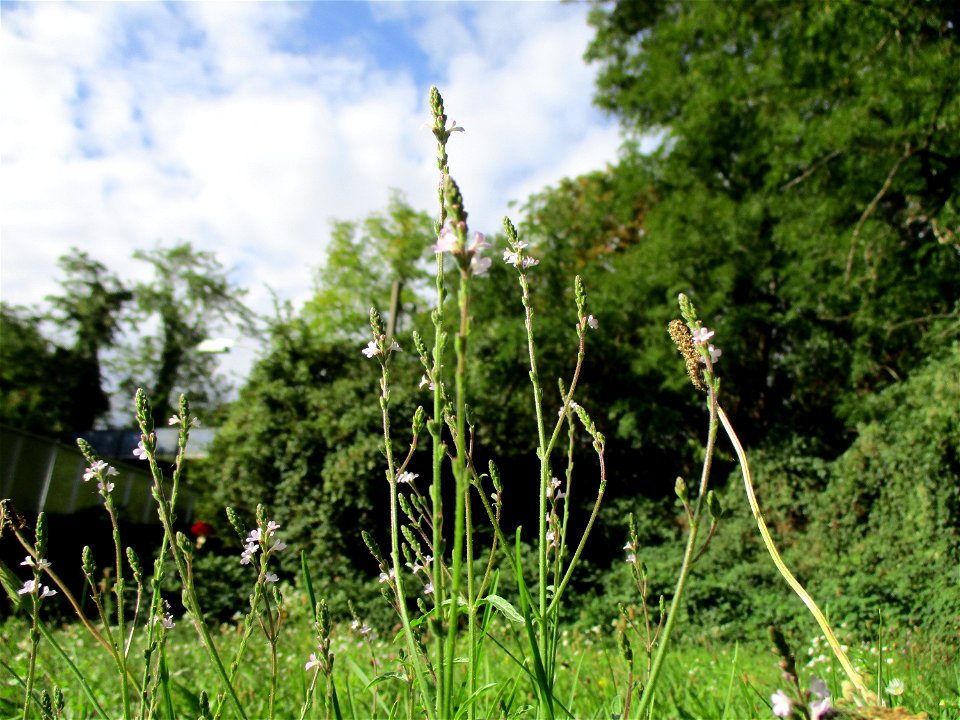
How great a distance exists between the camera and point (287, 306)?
1223 centimetres

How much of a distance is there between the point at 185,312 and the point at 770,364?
29895 millimetres

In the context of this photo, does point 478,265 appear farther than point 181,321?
No

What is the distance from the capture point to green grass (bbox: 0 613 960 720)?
198 centimetres

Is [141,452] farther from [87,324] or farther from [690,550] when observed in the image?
[87,324]

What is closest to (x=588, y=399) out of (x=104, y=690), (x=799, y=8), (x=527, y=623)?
(x=799, y=8)

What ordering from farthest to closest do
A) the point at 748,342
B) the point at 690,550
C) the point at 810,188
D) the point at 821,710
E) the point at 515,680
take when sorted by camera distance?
the point at 748,342, the point at 810,188, the point at 515,680, the point at 690,550, the point at 821,710

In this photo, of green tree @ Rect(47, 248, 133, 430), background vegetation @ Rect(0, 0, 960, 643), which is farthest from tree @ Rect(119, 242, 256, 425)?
background vegetation @ Rect(0, 0, 960, 643)

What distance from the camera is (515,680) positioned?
1563 millimetres

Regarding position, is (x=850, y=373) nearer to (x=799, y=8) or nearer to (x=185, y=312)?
(x=799, y=8)

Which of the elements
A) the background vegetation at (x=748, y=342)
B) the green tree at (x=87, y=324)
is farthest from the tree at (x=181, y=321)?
the background vegetation at (x=748, y=342)

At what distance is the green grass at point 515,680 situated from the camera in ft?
6.50

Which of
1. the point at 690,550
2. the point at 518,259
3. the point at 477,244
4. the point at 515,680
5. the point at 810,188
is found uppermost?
the point at 810,188

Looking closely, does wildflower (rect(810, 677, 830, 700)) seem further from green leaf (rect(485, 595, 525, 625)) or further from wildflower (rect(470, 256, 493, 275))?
wildflower (rect(470, 256, 493, 275))

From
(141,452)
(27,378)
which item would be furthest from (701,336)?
(27,378)
